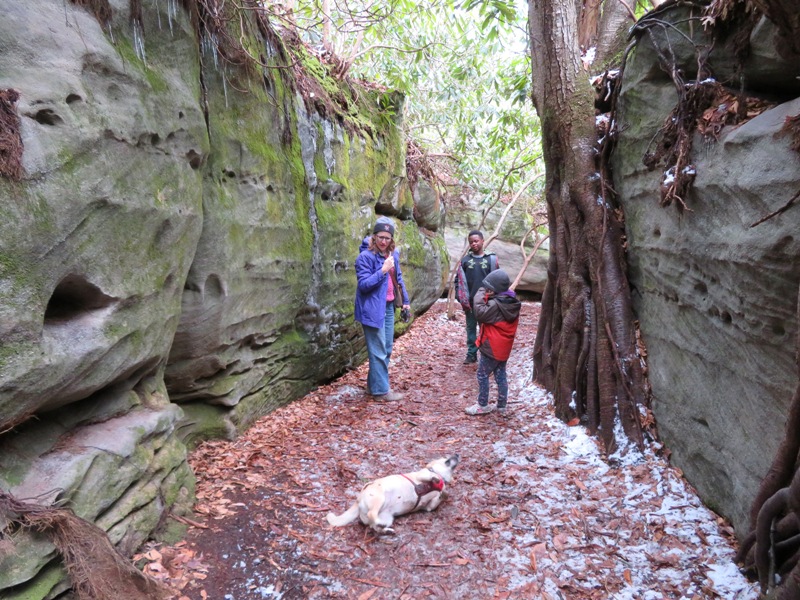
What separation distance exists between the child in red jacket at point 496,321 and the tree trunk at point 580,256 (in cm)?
62

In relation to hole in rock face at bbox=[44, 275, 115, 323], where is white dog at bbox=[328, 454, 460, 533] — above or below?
below

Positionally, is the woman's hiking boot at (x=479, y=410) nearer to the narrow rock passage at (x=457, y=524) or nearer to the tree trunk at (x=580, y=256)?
the narrow rock passage at (x=457, y=524)

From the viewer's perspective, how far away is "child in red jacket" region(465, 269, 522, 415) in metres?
5.46

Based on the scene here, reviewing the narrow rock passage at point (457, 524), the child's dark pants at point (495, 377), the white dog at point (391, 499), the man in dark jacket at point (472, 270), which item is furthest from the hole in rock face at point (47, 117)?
the man in dark jacket at point (472, 270)

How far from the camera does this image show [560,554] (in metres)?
3.26

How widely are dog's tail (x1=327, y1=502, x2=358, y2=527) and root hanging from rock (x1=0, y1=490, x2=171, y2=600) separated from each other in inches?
51.2

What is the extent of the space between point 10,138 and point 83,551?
2244 mm

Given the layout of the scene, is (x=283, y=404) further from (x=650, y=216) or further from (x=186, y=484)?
(x=650, y=216)

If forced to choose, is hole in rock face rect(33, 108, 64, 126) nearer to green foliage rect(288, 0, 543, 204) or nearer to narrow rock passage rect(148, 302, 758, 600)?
narrow rock passage rect(148, 302, 758, 600)

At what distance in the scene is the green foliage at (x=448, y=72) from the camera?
29.4 feet

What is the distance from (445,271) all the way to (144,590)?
1198 centimetres

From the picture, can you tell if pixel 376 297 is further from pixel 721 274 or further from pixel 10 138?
pixel 10 138

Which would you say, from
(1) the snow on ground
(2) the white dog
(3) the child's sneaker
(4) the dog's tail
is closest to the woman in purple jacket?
(3) the child's sneaker

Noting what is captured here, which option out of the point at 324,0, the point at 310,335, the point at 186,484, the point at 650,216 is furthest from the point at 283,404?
the point at 324,0
